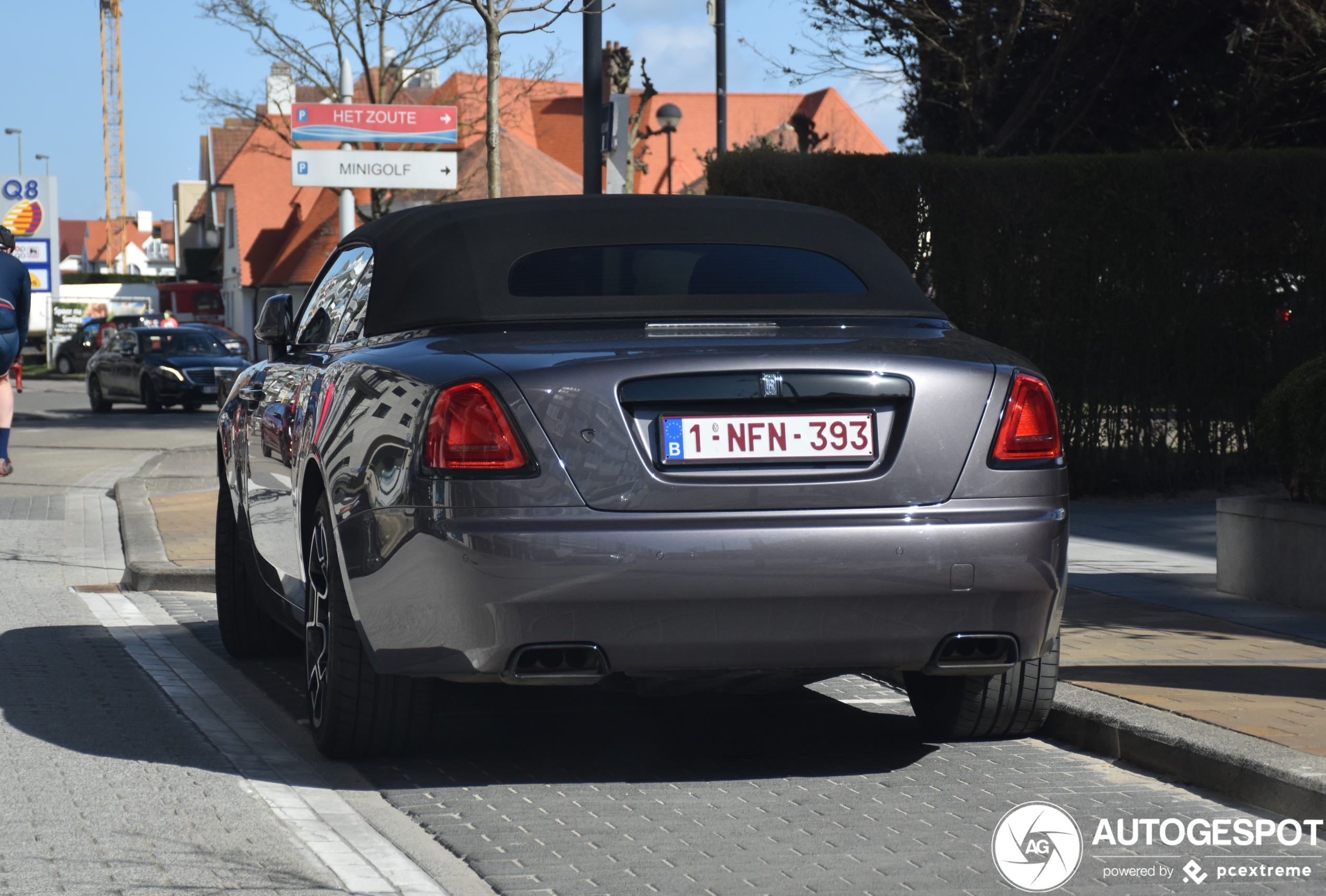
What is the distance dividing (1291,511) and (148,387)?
25.4m

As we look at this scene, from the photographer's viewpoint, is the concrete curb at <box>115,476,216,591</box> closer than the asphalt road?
No

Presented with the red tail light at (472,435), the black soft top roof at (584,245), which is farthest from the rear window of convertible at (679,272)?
the red tail light at (472,435)

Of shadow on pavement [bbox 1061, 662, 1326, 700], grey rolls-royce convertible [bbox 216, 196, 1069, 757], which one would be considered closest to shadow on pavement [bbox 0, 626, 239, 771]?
grey rolls-royce convertible [bbox 216, 196, 1069, 757]

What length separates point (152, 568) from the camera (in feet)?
30.8

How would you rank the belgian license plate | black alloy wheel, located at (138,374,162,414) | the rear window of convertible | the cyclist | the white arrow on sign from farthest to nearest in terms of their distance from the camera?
black alloy wheel, located at (138,374,162,414) → the white arrow on sign → the cyclist → the rear window of convertible → the belgian license plate

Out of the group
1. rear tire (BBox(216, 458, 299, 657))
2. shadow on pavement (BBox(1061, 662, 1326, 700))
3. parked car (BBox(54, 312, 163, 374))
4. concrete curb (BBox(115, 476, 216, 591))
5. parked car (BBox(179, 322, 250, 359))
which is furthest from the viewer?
parked car (BBox(54, 312, 163, 374))

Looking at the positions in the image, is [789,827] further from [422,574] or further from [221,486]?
[221,486]

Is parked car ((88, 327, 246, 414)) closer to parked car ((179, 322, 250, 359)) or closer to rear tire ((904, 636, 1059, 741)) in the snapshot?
parked car ((179, 322, 250, 359))

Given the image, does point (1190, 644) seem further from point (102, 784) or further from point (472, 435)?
point (102, 784)

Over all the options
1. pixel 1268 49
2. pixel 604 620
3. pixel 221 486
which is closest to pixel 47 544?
pixel 221 486

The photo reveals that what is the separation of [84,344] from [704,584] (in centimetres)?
5421

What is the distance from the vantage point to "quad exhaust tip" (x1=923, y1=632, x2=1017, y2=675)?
4.55m

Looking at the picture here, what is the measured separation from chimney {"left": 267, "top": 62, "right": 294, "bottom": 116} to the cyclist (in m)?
40.6

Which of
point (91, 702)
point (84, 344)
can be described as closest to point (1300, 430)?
point (91, 702)
